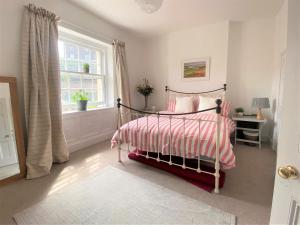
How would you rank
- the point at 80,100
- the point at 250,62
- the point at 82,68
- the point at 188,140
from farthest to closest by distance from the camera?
the point at 250,62 < the point at 82,68 < the point at 80,100 < the point at 188,140

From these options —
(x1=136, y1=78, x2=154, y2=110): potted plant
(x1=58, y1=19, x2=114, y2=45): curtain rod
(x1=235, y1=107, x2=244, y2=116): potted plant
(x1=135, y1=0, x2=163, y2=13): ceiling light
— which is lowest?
(x1=235, y1=107, x2=244, y2=116): potted plant

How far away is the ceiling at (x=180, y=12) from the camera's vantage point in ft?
9.03

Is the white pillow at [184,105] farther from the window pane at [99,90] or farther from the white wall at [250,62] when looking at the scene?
the window pane at [99,90]

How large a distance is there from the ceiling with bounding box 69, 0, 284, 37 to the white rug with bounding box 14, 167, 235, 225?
9.24ft

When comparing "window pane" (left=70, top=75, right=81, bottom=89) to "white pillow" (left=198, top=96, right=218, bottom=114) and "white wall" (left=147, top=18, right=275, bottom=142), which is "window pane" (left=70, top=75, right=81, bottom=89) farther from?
"white pillow" (left=198, top=96, right=218, bottom=114)

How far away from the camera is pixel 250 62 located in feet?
11.6

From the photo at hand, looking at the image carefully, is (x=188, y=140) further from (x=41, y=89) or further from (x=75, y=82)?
(x=75, y=82)

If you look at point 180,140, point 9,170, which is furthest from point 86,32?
point 180,140


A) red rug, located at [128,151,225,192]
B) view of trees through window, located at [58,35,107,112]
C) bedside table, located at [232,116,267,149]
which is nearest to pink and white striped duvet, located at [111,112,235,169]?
red rug, located at [128,151,225,192]

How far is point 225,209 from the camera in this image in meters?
1.61

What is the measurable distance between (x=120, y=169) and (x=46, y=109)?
4.43 ft

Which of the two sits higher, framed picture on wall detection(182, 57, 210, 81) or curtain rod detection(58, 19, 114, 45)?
curtain rod detection(58, 19, 114, 45)

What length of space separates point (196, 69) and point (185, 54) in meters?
0.47

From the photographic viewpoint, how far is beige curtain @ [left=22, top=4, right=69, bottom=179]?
7.22ft
